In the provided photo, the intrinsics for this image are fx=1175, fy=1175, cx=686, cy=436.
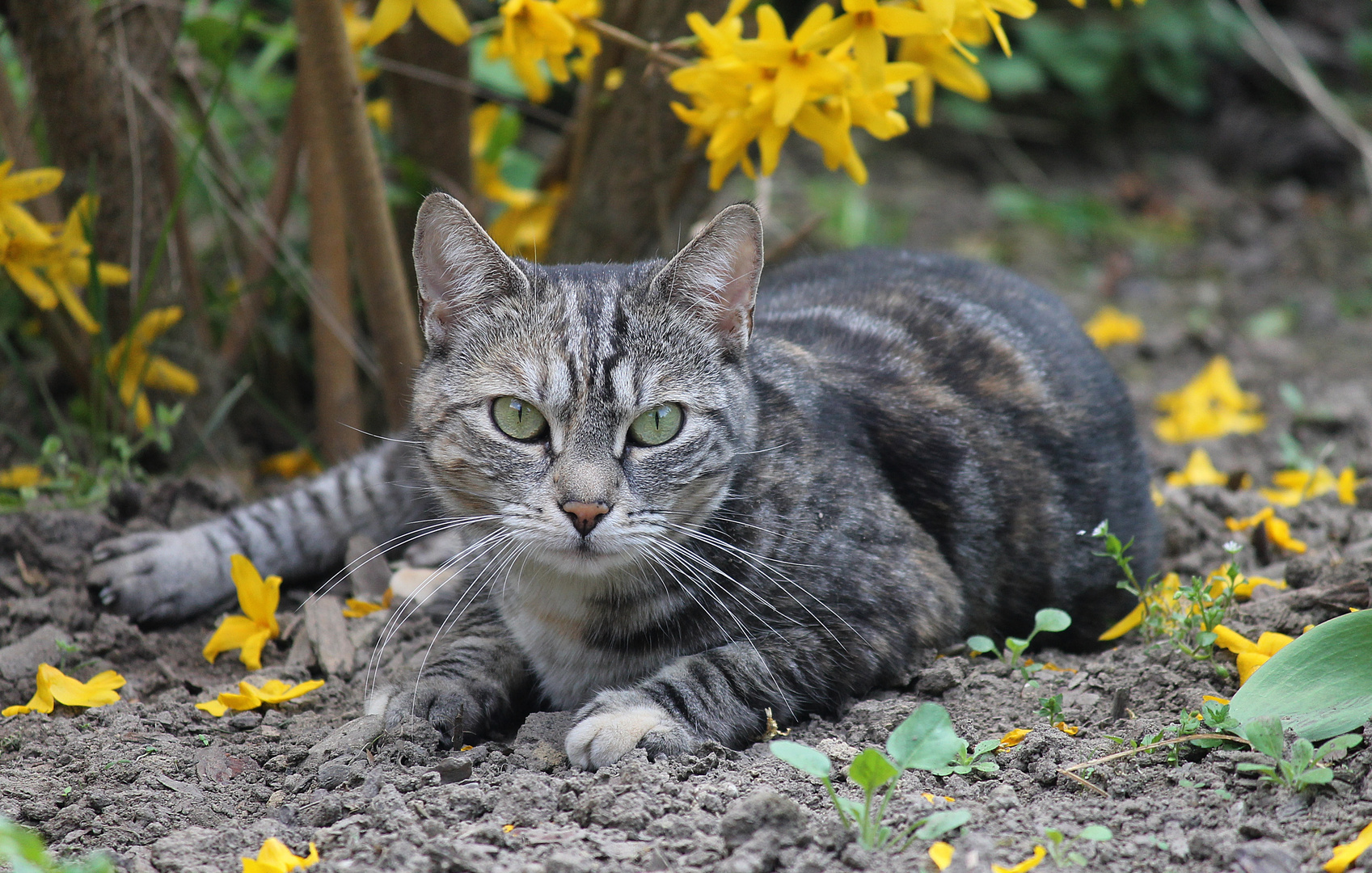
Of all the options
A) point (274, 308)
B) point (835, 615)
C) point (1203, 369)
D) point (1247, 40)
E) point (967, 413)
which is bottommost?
point (1203, 369)

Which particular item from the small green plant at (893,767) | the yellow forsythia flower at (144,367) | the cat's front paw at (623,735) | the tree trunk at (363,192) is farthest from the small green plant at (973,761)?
the yellow forsythia flower at (144,367)

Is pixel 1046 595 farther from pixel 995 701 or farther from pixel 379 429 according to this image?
pixel 379 429

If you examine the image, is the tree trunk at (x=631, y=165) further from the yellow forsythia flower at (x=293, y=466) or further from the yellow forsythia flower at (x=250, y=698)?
the yellow forsythia flower at (x=250, y=698)

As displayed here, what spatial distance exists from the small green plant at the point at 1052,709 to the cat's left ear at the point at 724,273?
1004mm

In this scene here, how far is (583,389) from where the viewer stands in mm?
2467

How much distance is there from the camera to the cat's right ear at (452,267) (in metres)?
2.53

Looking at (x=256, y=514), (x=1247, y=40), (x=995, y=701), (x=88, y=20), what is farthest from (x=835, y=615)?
(x=1247, y=40)

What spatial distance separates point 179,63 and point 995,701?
3317mm

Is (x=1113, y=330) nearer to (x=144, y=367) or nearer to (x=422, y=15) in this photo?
(x=422, y=15)

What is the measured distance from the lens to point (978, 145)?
7.80 metres

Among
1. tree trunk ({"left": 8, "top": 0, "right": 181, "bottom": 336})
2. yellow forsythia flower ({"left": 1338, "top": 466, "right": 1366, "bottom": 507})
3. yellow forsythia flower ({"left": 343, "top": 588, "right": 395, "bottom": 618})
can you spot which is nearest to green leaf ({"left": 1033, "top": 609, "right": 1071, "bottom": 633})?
yellow forsythia flower ({"left": 1338, "top": 466, "right": 1366, "bottom": 507})

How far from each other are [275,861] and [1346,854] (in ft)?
5.51

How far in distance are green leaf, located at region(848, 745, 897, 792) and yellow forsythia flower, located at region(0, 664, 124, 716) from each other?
1732 millimetres

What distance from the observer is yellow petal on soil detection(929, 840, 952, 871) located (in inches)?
73.4
